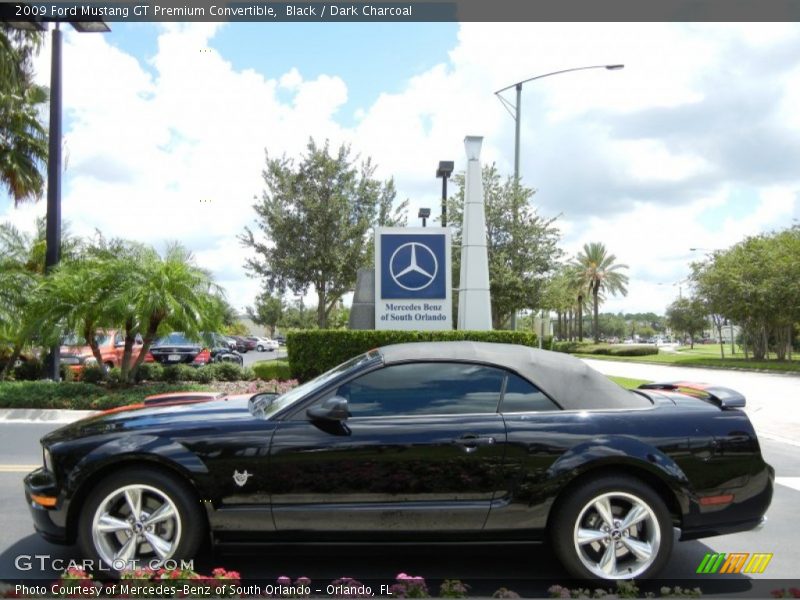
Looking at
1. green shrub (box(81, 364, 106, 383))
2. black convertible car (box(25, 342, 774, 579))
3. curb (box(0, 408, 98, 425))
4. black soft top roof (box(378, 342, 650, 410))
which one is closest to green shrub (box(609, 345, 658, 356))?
green shrub (box(81, 364, 106, 383))

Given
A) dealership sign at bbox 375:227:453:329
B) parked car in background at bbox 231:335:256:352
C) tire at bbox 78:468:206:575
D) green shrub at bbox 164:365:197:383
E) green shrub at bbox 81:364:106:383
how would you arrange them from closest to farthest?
tire at bbox 78:468:206:575 → green shrub at bbox 81:364:106:383 → green shrub at bbox 164:365:197:383 → dealership sign at bbox 375:227:453:329 → parked car in background at bbox 231:335:256:352

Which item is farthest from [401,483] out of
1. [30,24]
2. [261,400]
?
[30,24]

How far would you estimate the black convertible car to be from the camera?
4008mm

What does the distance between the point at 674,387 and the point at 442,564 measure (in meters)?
2.27

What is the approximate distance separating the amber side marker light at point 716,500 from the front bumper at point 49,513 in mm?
3812

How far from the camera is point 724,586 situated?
4.22 m

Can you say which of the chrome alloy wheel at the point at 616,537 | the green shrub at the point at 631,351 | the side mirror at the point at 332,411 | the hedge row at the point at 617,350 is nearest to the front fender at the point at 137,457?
the side mirror at the point at 332,411

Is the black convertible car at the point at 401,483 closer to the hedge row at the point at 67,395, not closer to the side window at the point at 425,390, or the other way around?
the side window at the point at 425,390

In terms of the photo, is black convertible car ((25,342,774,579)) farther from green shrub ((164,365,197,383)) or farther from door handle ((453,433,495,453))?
green shrub ((164,365,197,383))

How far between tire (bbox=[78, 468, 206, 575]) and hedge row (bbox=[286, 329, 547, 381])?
449 inches

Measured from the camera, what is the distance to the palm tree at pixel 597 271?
196 feet

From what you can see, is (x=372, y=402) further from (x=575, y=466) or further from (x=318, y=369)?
(x=318, y=369)

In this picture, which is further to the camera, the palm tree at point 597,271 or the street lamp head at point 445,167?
the palm tree at point 597,271

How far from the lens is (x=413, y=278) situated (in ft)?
55.7
